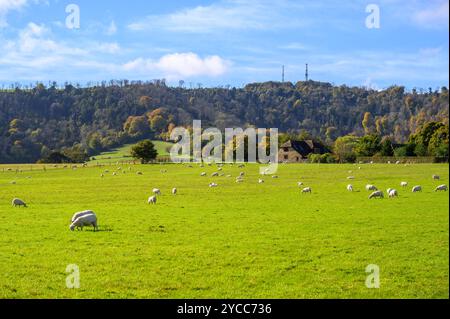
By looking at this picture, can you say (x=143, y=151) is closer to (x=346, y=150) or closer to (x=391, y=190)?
(x=346, y=150)

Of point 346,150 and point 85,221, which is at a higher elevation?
point 346,150

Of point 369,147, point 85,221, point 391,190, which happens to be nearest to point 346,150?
point 369,147

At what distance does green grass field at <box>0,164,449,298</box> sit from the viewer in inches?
506

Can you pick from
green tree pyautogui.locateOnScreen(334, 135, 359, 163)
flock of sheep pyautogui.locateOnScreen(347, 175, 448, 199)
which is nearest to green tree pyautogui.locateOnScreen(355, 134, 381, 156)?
green tree pyautogui.locateOnScreen(334, 135, 359, 163)

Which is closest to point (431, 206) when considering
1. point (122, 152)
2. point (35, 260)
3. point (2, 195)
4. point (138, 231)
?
point (138, 231)

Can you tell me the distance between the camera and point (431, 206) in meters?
29.0

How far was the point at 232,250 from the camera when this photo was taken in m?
17.5

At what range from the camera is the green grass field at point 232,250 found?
42.2 feet

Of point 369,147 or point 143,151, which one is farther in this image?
point 143,151

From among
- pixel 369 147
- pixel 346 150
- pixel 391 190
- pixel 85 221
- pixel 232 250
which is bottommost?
pixel 232 250
